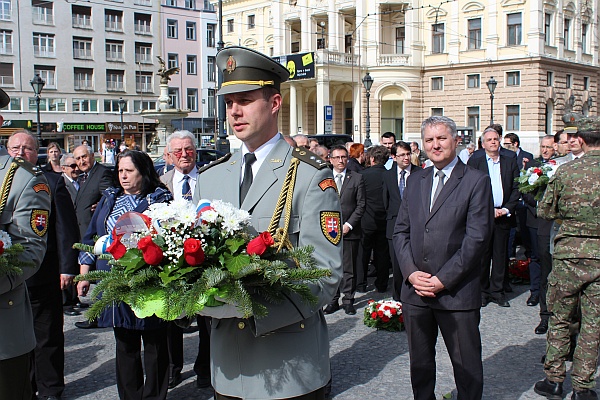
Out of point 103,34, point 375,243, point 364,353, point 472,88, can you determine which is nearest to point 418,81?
A: point 472,88

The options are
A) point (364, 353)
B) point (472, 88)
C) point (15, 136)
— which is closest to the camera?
point (15, 136)

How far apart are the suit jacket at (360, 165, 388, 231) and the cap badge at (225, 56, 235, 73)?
251 inches

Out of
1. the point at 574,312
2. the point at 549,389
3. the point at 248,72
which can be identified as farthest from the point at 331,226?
the point at 549,389

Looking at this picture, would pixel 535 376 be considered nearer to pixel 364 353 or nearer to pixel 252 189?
pixel 364 353

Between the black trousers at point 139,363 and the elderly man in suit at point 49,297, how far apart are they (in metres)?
0.84

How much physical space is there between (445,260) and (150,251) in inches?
109

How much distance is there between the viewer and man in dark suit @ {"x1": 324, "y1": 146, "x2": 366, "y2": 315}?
8078mm

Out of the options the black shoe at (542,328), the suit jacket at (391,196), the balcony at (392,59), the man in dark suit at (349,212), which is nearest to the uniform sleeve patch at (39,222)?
the man in dark suit at (349,212)

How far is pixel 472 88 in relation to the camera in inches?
1663

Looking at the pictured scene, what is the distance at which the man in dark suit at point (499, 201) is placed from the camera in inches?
315

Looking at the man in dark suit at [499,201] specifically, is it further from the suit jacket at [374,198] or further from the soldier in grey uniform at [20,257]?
the soldier in grey uniform at [20,257]

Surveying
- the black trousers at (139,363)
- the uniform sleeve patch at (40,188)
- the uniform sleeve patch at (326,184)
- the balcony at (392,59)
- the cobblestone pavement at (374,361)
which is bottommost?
the cobblestone pavement at (374,361)

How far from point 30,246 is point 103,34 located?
6088 centimetres

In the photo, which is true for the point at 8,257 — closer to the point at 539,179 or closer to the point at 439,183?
the point at 439,183
